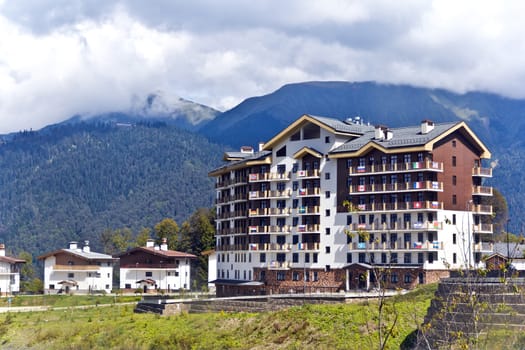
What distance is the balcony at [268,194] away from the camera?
8975 cm

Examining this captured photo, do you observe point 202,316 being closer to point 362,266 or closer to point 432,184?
point 362,266

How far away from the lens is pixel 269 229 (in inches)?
3580

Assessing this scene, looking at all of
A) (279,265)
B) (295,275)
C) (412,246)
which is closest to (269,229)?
(279,265)

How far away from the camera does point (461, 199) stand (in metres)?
81.6

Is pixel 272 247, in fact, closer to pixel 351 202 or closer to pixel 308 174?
pixel 308 174

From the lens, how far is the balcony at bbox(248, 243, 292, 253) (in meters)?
89.4

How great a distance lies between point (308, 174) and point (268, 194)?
5555 millimetres

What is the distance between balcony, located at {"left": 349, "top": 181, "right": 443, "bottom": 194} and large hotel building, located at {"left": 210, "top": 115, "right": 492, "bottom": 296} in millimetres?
91

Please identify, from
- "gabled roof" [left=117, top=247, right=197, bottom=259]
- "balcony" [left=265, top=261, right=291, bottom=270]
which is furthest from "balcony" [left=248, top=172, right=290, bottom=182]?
"gabled roof" [left=117, top=247, right=197, bottom=259]

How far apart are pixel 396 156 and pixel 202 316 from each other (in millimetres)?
23867

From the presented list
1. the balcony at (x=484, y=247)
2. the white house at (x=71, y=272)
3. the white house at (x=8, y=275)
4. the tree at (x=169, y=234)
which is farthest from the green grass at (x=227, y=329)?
the tree at (x=169, y=234)

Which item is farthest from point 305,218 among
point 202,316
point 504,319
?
point 504,319

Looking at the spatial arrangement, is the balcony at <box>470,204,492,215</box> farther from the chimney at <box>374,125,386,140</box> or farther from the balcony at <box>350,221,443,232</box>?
the chimney at <box>374,125,386,140</box>

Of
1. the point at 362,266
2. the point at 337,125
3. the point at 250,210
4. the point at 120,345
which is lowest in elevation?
the point at 120,345
